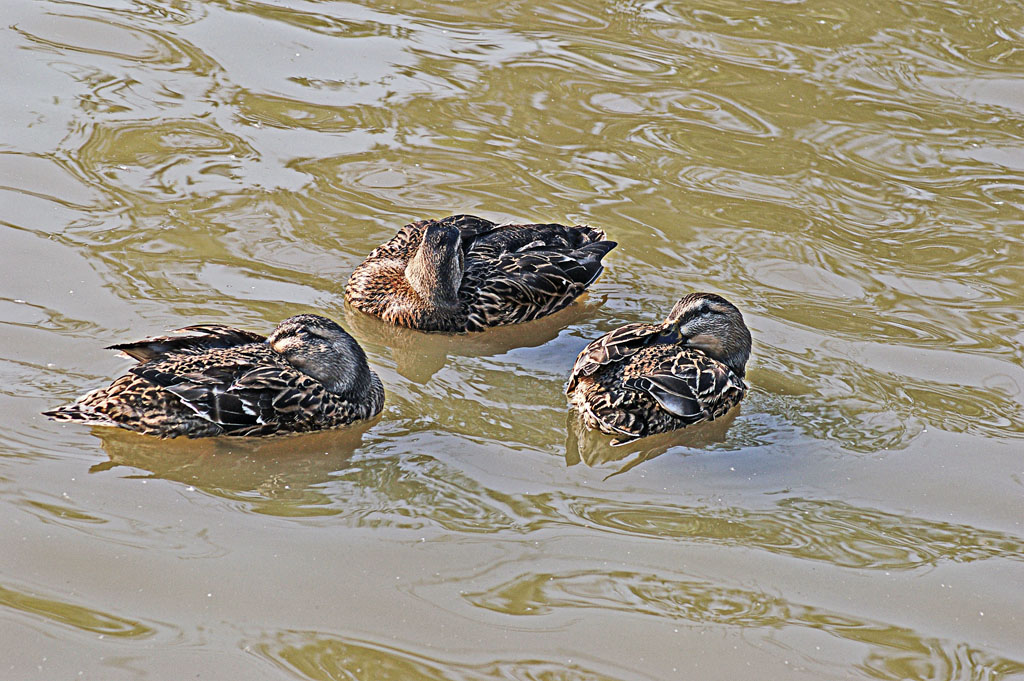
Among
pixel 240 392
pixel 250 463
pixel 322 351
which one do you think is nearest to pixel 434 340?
pixel 322 351

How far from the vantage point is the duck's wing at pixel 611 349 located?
6461 millimetres

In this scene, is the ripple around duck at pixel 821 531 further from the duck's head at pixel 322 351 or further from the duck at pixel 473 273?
the duck at pixel 473 273

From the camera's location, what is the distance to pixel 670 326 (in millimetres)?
6801

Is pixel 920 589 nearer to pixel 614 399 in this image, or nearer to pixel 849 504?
pixel 849 504

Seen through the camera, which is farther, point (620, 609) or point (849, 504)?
point (849, 504)

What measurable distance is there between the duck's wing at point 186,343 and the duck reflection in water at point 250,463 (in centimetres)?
41

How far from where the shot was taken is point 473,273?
7.77 meters

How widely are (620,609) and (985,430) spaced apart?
264 centimetres

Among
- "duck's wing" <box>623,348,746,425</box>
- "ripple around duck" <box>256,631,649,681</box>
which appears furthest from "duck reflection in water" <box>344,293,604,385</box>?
"ripple around duck" <box>256,631,649,681</box>

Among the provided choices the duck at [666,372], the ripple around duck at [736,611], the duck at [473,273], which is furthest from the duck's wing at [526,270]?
the ripple around duck at [736,611]

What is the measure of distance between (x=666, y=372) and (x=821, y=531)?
131cm

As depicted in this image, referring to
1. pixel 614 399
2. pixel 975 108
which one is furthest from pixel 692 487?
pixel 975 108

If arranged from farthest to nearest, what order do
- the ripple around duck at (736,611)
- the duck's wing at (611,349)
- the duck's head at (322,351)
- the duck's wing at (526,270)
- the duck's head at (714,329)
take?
the duck's wing at (526,270) < the duck's head at (714,329) < the duck's wing at (611,349) < the duck's head at (322,351) < the ripple around duck at (736,611)

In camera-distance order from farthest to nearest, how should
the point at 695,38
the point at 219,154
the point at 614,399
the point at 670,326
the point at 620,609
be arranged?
the point at 695,38 → the point at 219,154 → the point at 670,326 → the point at 614,399 → the point at 620,609
